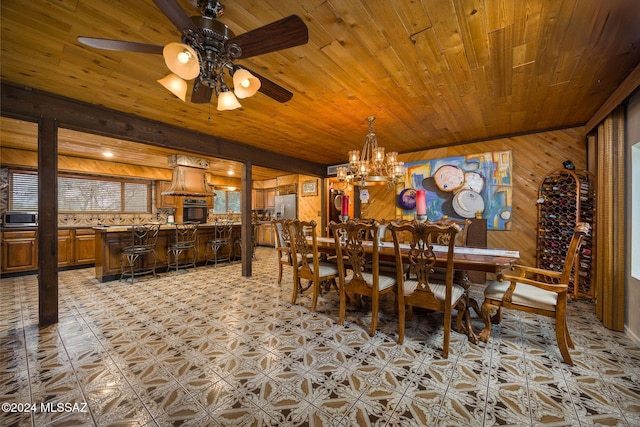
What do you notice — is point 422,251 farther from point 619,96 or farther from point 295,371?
point 619,96

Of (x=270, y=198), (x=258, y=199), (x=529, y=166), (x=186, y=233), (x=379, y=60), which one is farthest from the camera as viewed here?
(x=258, y=199)

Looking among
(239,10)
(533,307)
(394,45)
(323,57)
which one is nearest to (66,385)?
(239,10)

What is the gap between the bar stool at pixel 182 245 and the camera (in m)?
4.67

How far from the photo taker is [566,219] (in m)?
3.43

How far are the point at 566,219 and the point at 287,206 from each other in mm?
6540

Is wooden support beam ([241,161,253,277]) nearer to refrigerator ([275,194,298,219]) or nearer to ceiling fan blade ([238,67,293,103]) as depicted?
ceiling fan blade ([238,67,293,103])

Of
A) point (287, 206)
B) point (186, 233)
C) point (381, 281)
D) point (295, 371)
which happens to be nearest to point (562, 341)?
point (381, 281)

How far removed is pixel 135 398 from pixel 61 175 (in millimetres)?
6227

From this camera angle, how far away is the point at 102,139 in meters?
4.17

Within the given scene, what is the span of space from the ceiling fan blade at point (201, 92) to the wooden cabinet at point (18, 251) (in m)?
5.28

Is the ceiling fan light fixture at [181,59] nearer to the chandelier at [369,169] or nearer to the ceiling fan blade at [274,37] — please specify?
the ceiling fan blade at [274,37]

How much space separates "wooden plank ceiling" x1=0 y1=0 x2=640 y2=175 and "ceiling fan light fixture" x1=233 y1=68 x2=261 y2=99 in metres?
0.40

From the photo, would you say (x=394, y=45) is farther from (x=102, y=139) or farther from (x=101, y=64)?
(x=102, y=139)

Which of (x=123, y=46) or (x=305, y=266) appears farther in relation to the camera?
(x=305, y=266)
